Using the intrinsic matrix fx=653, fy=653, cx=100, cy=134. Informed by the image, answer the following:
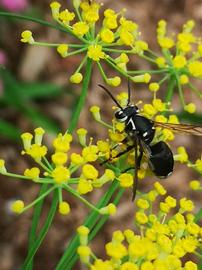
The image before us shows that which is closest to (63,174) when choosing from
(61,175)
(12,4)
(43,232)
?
(61,175)

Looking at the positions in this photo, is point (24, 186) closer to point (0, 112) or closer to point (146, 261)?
point (0, 112)

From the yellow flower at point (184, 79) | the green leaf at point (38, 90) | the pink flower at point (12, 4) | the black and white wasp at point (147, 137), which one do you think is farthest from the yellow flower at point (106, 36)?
the green leaf at point (38, 90)

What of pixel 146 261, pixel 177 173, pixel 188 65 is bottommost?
pixel 146 261

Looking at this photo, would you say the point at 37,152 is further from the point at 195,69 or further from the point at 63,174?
the point at 195,69

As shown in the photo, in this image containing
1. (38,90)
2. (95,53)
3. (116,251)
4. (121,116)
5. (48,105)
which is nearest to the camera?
(116,251)

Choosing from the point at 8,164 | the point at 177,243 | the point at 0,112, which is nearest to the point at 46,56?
the point at 0,112

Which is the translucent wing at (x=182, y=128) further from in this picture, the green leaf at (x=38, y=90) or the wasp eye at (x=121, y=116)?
the green leaf at (x=38, y=90)
